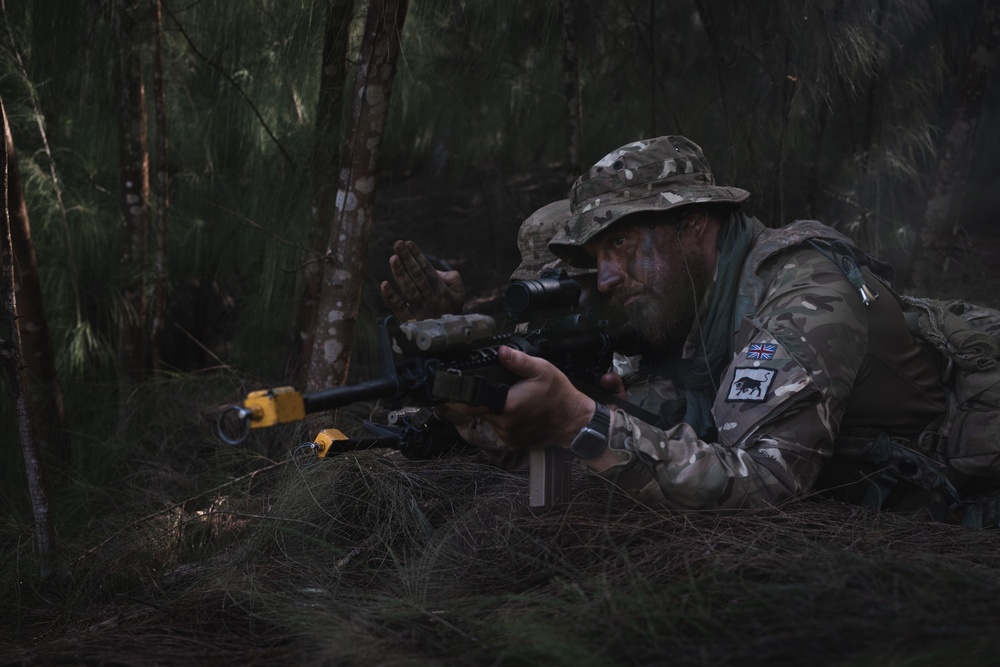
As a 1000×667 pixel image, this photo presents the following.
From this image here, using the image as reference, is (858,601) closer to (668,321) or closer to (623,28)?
(668,321)

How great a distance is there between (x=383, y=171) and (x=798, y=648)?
5.87 meters

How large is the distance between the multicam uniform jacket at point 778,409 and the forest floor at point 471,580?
0.28 ft

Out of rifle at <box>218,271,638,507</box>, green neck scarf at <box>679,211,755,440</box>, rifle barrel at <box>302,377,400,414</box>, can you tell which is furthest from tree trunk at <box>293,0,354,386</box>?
rifle barrel at <box>302,377,400,414</box>

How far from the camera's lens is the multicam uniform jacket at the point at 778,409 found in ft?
7.12

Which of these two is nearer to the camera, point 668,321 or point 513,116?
point 668,321

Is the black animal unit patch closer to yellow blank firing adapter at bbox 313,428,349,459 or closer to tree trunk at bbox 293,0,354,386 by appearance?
yellow blank firing adapter at bbox 313,428,349,459

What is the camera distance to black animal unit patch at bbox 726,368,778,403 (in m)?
2.23

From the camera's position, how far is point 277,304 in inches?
193

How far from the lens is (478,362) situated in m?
2.03

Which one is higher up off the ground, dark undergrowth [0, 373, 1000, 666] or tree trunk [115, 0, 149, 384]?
tree trunk [115, 0, 149, 384]

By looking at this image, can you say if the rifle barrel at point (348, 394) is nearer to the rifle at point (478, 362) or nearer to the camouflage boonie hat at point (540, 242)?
the rifle at point (478, 362)

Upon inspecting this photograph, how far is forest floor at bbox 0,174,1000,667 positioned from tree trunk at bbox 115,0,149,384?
4.36 feet

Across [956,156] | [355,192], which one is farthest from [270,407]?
[956,156]

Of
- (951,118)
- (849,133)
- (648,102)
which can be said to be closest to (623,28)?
(648,102)
